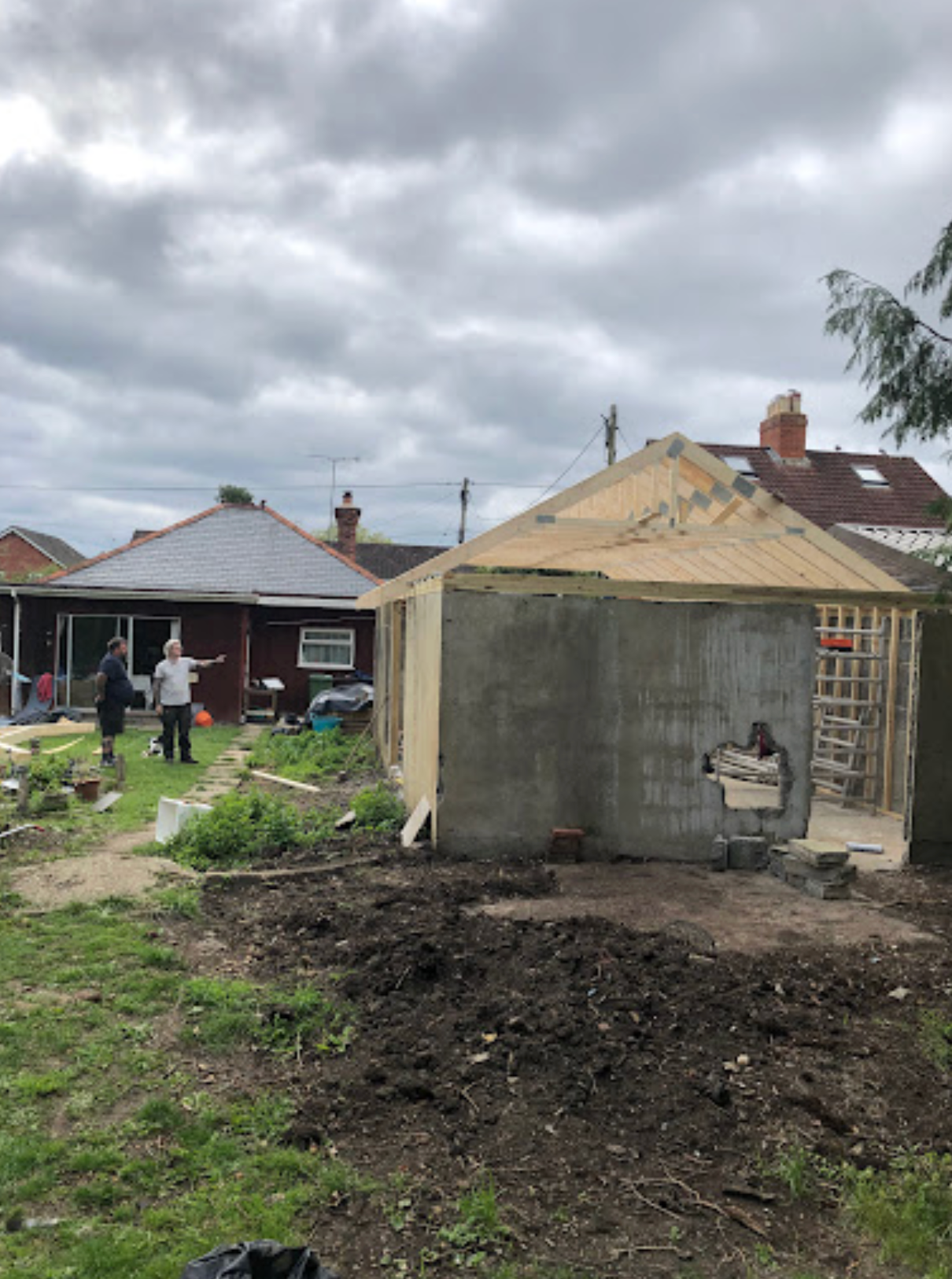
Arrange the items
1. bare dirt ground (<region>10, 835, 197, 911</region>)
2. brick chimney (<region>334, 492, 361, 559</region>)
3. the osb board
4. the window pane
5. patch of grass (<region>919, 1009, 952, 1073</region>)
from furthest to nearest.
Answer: brick chimney (<region>334, 492, 361, 559</region>), the window pane, the osb board, bare dirt ground (<region>10, 835, 197, 911</region>), patch of grass (<region>919, 1009, 952, 1073</region>)

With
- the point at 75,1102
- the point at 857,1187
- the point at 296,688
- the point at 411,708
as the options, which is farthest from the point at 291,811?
the point at 296,688

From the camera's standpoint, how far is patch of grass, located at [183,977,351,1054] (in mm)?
4449

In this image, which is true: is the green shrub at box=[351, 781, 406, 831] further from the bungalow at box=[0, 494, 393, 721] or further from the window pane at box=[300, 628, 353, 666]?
the window pane at box=[300, 628, 353, 666]

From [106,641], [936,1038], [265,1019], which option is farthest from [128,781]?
[936,1038]

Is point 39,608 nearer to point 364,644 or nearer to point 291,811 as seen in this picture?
point 364,644

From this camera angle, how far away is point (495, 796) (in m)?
7.93

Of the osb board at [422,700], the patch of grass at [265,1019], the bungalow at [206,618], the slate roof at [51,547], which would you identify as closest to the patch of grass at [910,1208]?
the patch of grass at [265,1019]

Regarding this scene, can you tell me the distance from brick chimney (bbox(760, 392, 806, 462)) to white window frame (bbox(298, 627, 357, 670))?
11043 millimetres

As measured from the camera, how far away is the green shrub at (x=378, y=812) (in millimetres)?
9094

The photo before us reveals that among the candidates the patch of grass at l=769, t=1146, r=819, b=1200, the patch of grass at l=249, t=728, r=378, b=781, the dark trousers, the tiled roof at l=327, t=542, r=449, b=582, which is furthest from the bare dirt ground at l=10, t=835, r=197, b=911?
the tiled roof at l=327, t=542, r=449, b=582

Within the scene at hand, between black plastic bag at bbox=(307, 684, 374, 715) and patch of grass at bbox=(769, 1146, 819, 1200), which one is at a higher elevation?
black plastic bag at bbox=(307, 684, 374, 715)

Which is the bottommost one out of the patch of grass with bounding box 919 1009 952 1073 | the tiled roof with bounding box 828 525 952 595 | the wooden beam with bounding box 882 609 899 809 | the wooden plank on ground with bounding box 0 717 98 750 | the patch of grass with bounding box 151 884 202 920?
the patch of grass with bounding box 151 884 202 920

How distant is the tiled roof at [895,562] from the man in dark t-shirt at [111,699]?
9.45m

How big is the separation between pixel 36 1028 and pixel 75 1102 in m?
0.82
